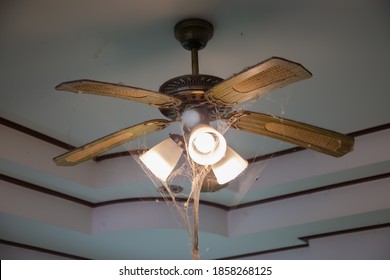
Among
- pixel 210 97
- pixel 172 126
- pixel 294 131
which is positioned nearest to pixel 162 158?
pixel 210 97

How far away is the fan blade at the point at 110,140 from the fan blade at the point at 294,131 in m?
0.25

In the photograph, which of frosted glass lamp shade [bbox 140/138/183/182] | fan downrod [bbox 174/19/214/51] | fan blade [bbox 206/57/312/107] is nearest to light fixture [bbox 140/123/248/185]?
frosted glass lamp shade [bbox 140/138/183/182]

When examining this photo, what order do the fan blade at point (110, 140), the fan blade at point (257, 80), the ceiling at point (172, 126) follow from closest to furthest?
the fan blade at point (257, 80)
the fan blade at point (110, 140)
the ceiling at point (172, 126)

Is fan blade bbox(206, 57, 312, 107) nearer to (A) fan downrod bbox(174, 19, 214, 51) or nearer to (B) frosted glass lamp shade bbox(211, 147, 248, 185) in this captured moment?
(B) frosted glass lamp shade bbox(211, 147, 248, 185)

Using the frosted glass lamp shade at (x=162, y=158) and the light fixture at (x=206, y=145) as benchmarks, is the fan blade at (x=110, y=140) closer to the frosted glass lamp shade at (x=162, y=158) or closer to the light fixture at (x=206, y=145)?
the frosted glass lamp shade at (x=162, y=158)

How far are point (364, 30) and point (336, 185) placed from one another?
1346mm

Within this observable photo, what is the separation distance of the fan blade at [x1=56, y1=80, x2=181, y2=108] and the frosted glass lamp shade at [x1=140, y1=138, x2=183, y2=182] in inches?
6.4

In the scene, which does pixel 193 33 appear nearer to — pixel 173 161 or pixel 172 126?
pixel 173 161

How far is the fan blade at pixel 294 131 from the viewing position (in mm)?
1507

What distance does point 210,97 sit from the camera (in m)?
1.44

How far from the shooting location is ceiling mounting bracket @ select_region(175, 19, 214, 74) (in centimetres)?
171

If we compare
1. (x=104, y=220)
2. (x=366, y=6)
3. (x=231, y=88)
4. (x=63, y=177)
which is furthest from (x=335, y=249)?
(x=231, y=88)

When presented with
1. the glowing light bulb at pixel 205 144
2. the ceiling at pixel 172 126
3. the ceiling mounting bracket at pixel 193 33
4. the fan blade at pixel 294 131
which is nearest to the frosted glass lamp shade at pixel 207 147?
the glowing light bulb at pixel 205 144

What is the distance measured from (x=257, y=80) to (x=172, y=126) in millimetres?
1211
